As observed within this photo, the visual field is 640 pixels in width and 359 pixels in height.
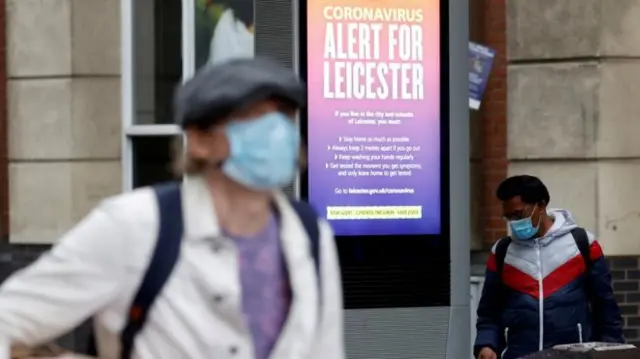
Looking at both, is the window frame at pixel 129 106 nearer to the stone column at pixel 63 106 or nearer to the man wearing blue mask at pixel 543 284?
the stone column at pixel 63 106

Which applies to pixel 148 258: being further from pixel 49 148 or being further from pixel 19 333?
pixel 49 148

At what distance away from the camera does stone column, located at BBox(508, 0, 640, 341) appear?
8109mm

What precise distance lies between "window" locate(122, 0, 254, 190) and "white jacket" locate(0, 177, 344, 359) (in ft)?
19.9

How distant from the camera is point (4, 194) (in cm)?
898

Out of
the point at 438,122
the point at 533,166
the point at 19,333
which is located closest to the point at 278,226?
the point at 19,333

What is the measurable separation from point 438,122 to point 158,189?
4.91 metres

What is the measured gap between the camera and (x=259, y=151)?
264 cm

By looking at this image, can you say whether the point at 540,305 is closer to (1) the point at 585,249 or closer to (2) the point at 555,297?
(2) the point at 555,297

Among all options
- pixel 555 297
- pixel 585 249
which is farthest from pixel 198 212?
pixel 585 249

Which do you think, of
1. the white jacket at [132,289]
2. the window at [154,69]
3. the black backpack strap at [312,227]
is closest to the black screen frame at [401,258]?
the window at [154,69]

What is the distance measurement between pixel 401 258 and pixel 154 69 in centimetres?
258

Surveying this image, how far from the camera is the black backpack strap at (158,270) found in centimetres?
252

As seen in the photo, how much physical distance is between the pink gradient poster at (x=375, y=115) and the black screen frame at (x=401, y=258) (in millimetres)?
38

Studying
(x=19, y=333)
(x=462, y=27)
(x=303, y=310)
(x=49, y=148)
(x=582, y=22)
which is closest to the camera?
(x=19, y=333)
